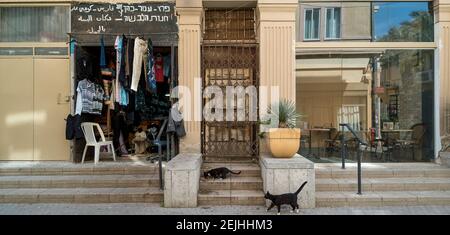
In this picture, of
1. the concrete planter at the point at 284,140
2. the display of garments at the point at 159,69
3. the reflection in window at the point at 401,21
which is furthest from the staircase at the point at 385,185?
the display of garments at the point at 159,69

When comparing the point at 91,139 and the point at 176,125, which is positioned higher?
the point at 176,125

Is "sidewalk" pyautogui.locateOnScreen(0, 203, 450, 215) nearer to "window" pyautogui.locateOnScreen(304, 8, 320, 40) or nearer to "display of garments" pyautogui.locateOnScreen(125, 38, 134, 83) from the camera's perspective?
"display of garments" pyautogui.locateOnScreen(125, 38, 134, 83)

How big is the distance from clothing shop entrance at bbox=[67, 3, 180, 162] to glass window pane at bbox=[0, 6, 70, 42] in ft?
1.67

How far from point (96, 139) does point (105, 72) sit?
5.27 feet

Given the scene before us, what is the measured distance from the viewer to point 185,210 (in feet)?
21.5

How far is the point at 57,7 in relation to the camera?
8938 mm

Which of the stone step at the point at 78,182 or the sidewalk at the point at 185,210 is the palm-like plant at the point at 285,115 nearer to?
the sidewalk at the point at 185,210

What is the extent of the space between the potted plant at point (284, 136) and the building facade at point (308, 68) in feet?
4.24

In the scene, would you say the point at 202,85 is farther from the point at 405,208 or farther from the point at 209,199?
the point at 405,208

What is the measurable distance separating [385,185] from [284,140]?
2.10 m

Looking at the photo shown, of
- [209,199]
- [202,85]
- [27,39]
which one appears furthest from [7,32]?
[209,199]

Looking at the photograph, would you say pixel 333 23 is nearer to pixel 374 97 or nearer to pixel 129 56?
pixel 374 97

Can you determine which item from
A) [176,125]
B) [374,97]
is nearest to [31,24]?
[176,125]

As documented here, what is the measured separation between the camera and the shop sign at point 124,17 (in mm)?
8758
